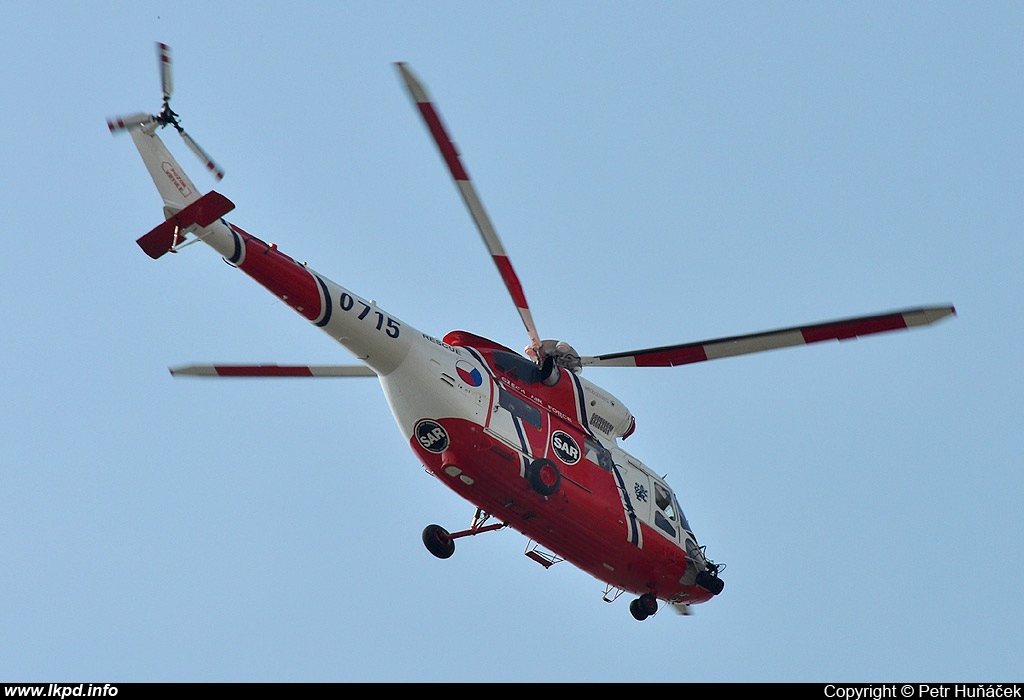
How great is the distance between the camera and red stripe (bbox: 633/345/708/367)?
1950 centimetres

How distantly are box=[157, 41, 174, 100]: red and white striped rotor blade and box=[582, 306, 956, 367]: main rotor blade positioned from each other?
6760mm

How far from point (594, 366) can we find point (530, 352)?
91cm

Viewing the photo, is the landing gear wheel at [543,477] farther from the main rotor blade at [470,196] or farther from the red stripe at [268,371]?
the red stripe at [268,371]

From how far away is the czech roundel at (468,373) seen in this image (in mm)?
19047

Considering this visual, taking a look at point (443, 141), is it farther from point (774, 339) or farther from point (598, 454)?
point (598, 454)

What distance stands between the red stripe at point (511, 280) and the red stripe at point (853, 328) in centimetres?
377

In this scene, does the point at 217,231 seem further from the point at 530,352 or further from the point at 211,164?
the point at 530,352

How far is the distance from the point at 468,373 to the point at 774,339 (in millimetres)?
3968

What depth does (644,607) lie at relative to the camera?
2195 cm

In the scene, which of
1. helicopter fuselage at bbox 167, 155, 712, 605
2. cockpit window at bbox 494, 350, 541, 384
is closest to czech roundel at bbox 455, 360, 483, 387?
helicopter fuselage at bbox 167, 155, 712, 605

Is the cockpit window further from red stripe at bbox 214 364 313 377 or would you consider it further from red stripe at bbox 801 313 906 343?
red stripe at bbox 801 313 906 343

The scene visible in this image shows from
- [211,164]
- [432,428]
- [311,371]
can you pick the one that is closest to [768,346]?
[432,428]

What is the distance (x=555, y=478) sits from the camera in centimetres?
1947
